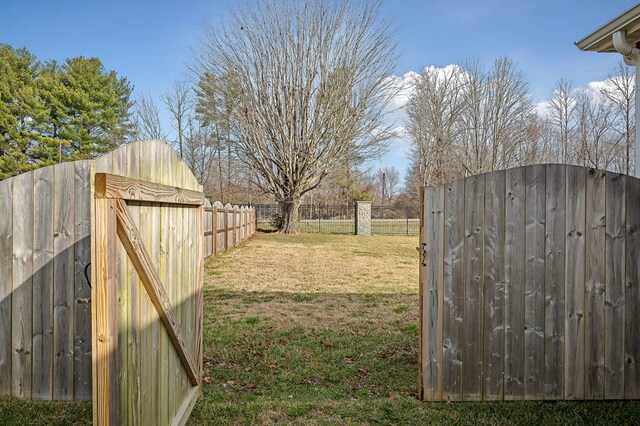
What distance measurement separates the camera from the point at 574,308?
2.79 metres

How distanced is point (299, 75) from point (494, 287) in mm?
17904

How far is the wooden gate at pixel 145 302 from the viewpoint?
1469 mm

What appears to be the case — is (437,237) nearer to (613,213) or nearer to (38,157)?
(613,213)

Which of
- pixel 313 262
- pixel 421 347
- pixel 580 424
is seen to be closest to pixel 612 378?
pixel 580 424

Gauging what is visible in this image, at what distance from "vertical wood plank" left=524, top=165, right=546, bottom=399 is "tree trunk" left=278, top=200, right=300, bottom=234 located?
686 inches

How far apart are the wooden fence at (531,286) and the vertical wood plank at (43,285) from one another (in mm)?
2605

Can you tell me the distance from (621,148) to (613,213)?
23393 mm

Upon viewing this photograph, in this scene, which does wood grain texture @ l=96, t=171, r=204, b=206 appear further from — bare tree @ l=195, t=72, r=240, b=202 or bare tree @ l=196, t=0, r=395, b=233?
bare tree @ l=195, t=72, r=240, b=202

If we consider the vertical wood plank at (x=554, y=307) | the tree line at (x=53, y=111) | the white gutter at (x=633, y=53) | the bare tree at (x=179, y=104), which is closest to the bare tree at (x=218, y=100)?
the bare tree at (x=179, y=104)

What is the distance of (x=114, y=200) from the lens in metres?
1.52

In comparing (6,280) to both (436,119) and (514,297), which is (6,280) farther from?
(436,119)

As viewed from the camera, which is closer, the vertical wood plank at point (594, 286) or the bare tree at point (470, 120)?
the vertical wood plank at point (594, 286)

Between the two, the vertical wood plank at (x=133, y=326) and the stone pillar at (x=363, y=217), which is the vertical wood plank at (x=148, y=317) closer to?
the vertical wood plank at (x=133, y=326)

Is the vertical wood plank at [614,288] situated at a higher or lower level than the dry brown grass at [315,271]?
higher
